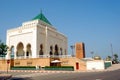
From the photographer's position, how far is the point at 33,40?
41.6m

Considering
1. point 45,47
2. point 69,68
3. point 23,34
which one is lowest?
point 69,68

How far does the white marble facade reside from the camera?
41531mm

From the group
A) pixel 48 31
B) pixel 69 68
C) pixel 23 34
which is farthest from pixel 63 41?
pixel 69 68

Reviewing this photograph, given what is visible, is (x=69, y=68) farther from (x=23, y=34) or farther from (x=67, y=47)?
(x=67, y=47)

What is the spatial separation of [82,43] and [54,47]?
8.48 meters

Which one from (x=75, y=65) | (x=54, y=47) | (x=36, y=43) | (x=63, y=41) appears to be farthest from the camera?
(x=63, y=41)

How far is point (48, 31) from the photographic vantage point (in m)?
46.0

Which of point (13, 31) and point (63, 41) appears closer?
point (13, 31)

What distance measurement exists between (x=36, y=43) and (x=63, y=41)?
1377cm

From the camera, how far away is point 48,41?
45188mm

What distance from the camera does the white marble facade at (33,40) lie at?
41531mm

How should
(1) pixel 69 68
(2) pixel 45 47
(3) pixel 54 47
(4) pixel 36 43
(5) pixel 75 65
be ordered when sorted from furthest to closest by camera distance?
(3) pixel 54 47 → (2) pixel 45 47 → (4) pixel 36 43 → (5) pixel 75 65 → (1) pixel 69 68

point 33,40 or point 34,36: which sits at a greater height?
point 34,36

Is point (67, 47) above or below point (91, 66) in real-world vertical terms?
above
